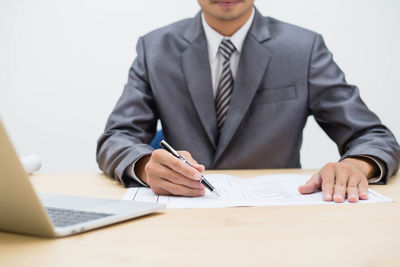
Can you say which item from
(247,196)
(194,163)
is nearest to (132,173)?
(194,163)

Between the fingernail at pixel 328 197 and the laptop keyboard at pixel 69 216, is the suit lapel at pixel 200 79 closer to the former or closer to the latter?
the fingernail at pixel 328 197

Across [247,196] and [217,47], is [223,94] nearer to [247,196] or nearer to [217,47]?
[217,47]

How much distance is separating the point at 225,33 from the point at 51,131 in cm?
170

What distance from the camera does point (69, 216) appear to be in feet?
2.41

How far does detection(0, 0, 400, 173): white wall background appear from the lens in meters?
2.88

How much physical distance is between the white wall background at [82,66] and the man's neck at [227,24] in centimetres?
125

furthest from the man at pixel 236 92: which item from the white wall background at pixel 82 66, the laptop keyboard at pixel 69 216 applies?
the white wall background at pixel 82 66

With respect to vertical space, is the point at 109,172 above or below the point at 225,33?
below

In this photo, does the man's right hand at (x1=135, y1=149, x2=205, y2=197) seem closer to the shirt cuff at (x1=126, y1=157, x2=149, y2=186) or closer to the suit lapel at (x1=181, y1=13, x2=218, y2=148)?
the shirt cuff at (x1=126, y1=157, x2=149, y2=186)

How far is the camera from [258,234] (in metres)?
0.68

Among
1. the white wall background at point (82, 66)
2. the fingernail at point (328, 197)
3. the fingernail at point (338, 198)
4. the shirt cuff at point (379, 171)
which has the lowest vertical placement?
the white wall background at point (82, 66)

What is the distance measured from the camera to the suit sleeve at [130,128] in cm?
121

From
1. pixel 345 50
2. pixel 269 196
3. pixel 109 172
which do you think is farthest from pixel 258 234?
pixel 345 50

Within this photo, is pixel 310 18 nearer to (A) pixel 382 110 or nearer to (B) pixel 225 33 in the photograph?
(A) pixel 382 110
